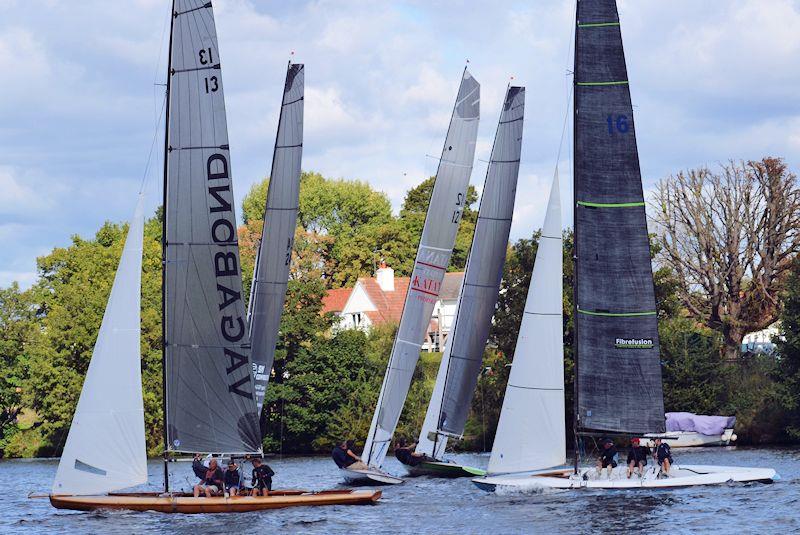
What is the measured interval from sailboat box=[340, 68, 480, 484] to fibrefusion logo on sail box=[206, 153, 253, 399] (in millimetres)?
11352

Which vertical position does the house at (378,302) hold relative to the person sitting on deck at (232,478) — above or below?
above

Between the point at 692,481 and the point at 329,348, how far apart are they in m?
38.7

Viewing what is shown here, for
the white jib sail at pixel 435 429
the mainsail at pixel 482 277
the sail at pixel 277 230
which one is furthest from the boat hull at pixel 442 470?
the sail at pixel 277 230

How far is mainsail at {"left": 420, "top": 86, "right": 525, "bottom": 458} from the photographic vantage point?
42656 millimetres

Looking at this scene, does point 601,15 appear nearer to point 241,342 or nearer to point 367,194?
point 241,342

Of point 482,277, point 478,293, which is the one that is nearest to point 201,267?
point 478,293

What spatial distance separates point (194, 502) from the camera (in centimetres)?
2966

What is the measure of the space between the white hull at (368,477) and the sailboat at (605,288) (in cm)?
612

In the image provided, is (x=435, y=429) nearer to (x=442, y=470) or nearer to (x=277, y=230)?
(x=442, y=470)

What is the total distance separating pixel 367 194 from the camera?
4764 inches

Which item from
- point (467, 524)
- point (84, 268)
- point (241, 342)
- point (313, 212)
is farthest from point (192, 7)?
point (313, 212)

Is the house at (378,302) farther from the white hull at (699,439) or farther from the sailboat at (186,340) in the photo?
the sailboat at (186,340)

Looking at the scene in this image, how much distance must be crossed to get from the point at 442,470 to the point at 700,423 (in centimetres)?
2268

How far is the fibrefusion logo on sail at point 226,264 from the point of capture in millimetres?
29969
